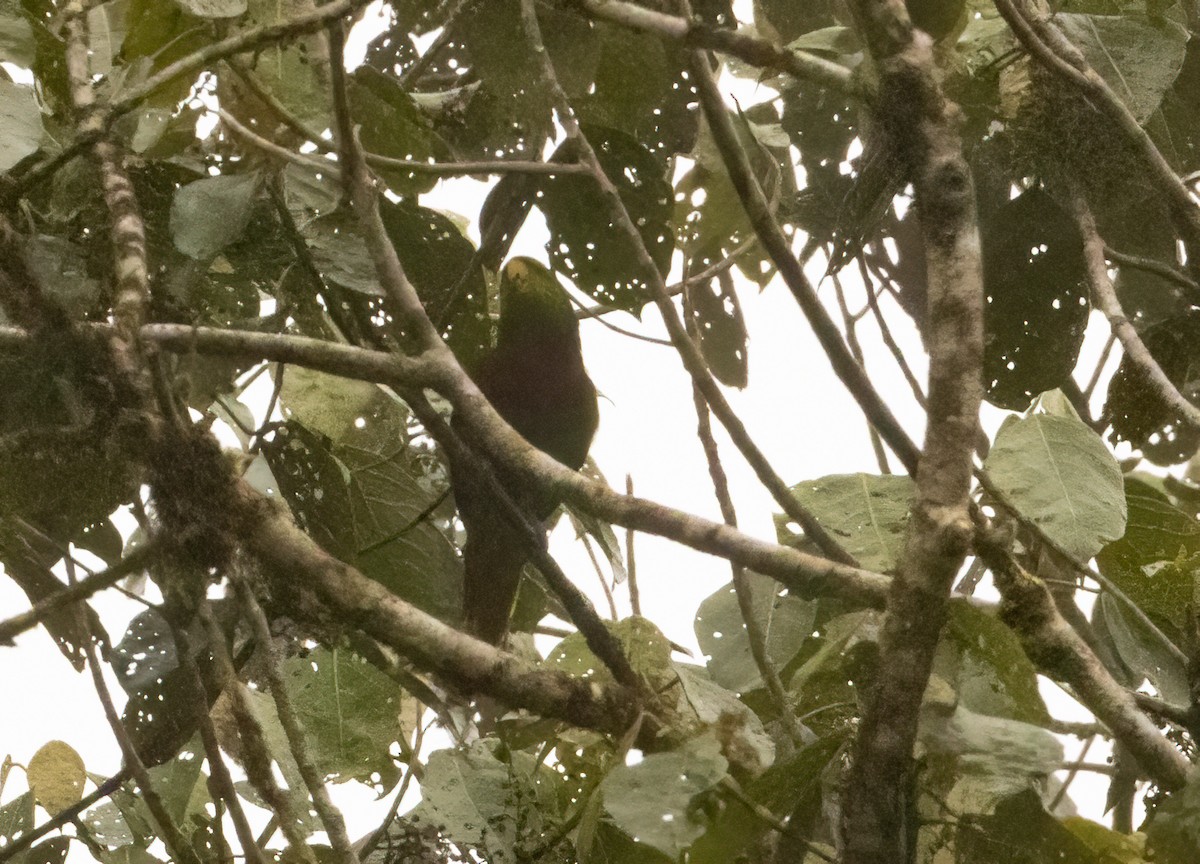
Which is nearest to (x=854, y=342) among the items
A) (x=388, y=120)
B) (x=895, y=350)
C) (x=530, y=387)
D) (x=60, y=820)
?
(x=895, y=350)

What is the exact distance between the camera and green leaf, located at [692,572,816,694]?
40.6 inches

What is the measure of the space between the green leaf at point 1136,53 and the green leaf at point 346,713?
2.83ft

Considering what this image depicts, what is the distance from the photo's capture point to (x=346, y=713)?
1.08 m

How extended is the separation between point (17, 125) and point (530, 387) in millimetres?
477

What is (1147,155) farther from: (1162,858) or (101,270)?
(101,270)

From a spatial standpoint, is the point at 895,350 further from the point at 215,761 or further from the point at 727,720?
the point at 215,761

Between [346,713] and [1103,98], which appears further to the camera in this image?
[346,713]

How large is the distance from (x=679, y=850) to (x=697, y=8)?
2.85 feet

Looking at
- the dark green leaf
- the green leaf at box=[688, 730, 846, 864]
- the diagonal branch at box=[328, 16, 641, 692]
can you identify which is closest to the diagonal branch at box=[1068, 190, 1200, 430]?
the dark green leaf

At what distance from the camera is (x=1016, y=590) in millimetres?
711

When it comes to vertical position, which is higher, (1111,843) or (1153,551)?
(1153,551)

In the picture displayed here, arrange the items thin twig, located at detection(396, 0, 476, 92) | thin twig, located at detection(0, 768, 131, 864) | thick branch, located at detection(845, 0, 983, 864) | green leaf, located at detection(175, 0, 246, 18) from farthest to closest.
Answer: thin twig, located at detection(396, 0, 476, 92)
thin twig, located at detection(0, 768, 131, 864)
green leaf, located at detection(175, 0, 246, 18)
thick branch, located at detection(845, 0, 983, 864)

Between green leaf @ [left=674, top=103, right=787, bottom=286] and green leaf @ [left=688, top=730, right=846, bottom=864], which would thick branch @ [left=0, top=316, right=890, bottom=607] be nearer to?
green leaf @ [left=688, top=730, right=846, bottom=864]

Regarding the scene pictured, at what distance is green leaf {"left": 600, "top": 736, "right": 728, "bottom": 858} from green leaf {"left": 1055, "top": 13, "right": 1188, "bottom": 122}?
707 millimetres
